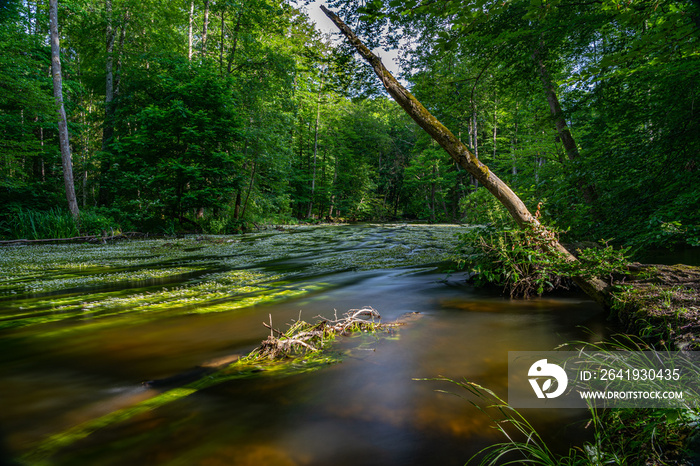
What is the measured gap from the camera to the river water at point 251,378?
58.4 inches

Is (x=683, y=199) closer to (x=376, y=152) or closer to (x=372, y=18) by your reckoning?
(x=372, y=18)

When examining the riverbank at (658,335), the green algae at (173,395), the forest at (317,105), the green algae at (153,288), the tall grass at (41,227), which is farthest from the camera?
the tall grass at (41,227)

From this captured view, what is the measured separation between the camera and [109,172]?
14953 mm

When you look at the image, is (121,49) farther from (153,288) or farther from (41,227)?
(153,288)

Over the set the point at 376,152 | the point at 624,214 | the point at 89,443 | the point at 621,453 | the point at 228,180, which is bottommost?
the point at 89,443

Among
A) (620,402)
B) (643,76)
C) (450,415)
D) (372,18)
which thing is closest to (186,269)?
(372,18)

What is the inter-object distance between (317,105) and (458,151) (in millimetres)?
30343

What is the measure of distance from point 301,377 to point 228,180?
1408cm

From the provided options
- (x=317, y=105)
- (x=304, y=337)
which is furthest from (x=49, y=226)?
(x=317, y=105)

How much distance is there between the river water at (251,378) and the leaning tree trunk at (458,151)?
1.18 ft

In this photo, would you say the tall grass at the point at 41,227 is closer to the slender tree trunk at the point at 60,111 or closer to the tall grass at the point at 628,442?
the slender tree trunk at the point at 60,111

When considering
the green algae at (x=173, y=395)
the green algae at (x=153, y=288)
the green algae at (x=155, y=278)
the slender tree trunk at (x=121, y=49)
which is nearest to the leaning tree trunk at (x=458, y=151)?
the green algae at (x=153, y=288)

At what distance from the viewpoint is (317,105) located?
3064cm

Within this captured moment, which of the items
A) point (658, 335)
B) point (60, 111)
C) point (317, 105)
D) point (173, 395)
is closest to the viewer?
point (173, 395)
